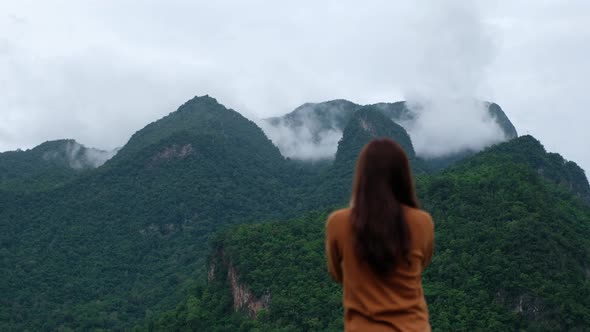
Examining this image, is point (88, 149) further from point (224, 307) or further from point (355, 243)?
point (355, 243)

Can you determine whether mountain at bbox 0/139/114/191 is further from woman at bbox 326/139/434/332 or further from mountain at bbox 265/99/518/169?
woman at bbox 326/139/434/332

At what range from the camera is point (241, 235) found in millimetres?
26828

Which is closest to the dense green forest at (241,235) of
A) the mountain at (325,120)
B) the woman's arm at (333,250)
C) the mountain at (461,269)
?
the mountain at (461,269)

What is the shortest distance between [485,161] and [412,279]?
3103cm

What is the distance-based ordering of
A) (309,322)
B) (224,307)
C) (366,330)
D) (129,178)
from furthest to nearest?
(129,178)
(224,307)
(309,322)
(366,330)

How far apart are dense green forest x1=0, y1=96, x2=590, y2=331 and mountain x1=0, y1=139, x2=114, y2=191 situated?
0.33 metres

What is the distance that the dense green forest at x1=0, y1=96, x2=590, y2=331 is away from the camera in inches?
789

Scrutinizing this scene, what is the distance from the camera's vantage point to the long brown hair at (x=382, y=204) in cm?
243

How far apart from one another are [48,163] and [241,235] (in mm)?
48170

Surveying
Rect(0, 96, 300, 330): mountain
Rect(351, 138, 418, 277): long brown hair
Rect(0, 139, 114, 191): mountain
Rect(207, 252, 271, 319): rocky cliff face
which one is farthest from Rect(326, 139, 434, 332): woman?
Rect(0, 139, 114, 191): mountain

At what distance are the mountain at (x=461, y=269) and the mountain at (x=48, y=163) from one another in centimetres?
3116

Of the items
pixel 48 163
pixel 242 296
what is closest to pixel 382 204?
pixel 242 296

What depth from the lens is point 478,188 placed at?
25688 mm

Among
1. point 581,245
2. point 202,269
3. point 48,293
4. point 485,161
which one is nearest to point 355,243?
point 581,245
